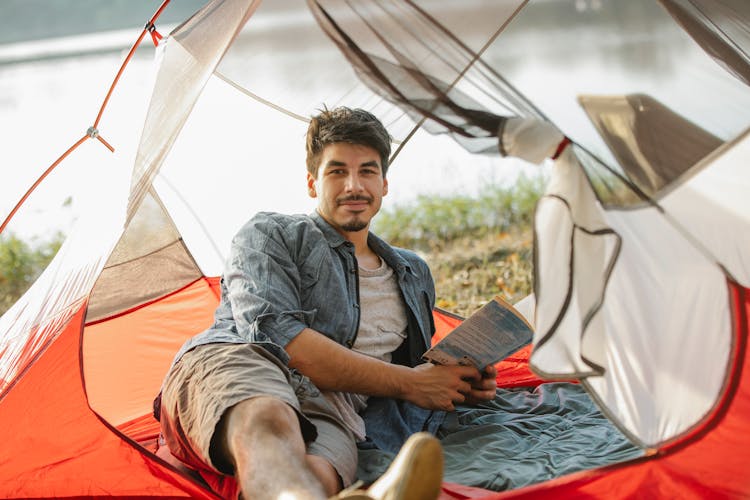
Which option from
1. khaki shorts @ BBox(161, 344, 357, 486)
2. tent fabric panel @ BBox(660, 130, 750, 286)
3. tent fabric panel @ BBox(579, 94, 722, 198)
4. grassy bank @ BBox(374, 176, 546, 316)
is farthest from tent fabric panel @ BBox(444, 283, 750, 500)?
grassy bank @ BBox(374, 176, 546, 316)

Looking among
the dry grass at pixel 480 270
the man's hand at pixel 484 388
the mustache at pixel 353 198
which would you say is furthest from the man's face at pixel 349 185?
the dry grass at pixel 480 270

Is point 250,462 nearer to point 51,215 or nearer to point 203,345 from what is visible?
point 203,345

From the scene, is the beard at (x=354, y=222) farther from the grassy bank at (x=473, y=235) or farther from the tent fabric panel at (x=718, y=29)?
the grassy bank at (x=473, y=235)

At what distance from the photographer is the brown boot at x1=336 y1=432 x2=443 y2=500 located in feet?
4.23

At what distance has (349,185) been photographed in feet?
7.09

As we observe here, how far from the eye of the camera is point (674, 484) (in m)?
1.54

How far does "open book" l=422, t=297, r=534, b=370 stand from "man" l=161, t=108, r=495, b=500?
0.13 ft

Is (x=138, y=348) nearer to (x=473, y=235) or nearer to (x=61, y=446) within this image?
(x=61, y=446)

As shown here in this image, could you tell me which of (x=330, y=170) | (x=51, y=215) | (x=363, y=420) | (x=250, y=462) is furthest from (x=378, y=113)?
(x=51, y=215)

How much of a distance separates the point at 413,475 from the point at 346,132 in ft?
3.66

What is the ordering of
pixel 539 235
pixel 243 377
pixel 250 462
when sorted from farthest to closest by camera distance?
1. pixel 243 377
2. pixel 539 235
3. pixel 250 462

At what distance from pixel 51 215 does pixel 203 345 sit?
2909mm

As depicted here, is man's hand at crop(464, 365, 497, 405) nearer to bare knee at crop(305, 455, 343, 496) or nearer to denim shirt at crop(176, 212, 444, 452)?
denim shirt at crop(176, 212, 444, 452)

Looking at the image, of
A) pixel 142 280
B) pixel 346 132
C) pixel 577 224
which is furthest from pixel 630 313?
pixel 142 280
